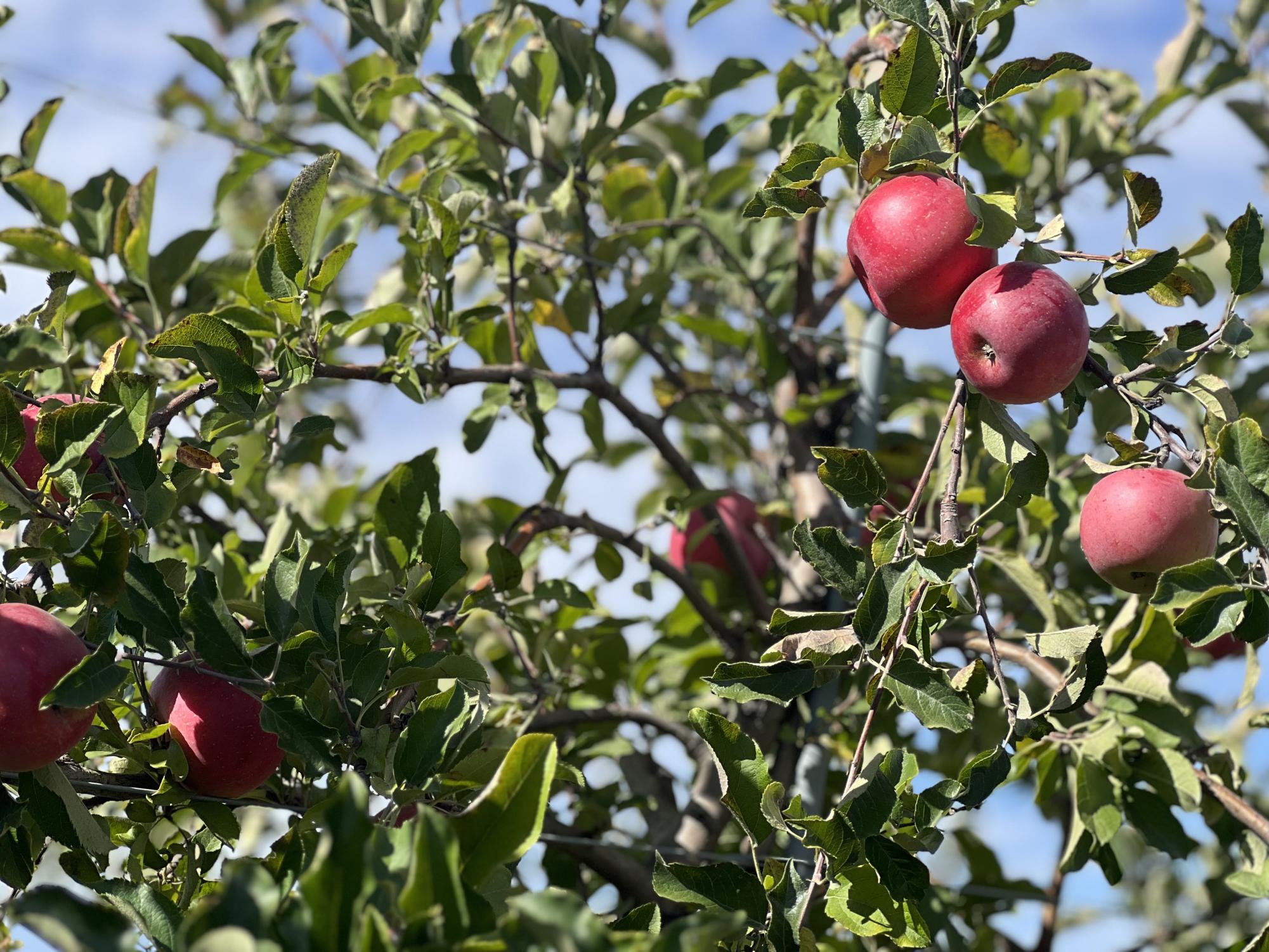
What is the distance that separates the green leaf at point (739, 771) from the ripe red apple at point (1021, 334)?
35 centimetres

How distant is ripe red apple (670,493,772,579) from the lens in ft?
6.72

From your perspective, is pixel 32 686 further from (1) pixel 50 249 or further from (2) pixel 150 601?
(1) pixel 50 249

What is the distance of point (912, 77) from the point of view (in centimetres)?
102

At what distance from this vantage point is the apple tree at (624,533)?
921 mm

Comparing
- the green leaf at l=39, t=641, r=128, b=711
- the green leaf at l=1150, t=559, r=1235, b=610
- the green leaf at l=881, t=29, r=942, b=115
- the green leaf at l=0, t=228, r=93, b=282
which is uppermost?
the green leaf at l=0, t=228, r=93, b=282

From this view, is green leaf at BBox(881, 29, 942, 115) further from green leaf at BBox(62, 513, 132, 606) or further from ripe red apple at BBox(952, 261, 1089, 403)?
green leaf at BBox(62, 513, 132, 606)

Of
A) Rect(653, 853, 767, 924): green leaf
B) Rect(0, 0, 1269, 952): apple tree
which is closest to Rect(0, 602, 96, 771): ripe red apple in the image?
Rect(0, 0, 1269, 952): apple tree

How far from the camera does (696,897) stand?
3.09ft

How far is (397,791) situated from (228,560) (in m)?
0.59

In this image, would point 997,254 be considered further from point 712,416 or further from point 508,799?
point 712,416

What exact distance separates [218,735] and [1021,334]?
742 millimetres

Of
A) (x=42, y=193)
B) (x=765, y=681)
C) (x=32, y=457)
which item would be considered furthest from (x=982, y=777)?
(x=42, y=193)

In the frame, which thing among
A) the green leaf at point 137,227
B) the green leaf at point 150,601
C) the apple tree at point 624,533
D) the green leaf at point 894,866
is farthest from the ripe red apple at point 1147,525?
the green leaf at point 137,227

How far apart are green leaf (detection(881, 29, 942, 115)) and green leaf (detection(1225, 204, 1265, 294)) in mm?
279
